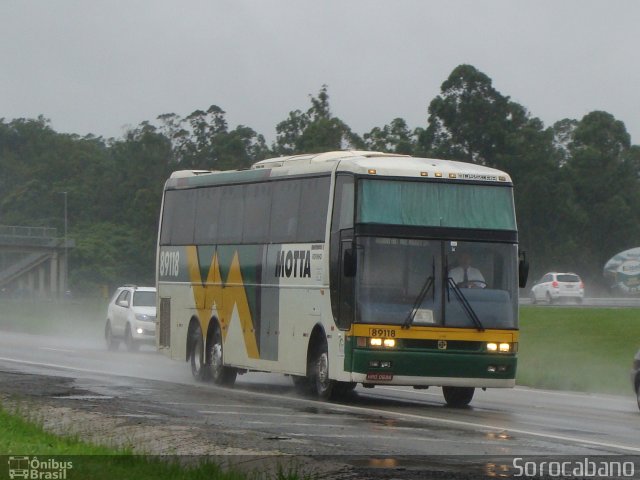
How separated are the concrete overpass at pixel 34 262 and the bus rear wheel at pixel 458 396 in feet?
287

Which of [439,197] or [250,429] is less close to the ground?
[439,197]

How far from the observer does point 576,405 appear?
74.3 feet

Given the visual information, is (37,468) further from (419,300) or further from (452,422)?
(419,300)

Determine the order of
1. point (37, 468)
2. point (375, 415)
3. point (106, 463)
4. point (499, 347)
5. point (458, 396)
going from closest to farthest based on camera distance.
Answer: point (37, 468) < point (106, 463) < point (375, 415) < point (499, 347) < point (458, 396)

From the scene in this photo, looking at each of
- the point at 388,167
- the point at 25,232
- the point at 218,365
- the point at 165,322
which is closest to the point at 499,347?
the point at 388,167

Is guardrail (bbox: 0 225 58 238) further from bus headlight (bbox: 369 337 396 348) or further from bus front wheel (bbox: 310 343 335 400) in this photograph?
bus headlight (bbox: 369 337 396 348)

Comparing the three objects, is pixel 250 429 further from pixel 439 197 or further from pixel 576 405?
pixel 576 405

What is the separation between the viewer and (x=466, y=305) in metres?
20.5

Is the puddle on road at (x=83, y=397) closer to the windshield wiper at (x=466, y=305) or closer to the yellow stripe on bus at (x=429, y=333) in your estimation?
the yellow stripe on bus at (x=429, y=333)

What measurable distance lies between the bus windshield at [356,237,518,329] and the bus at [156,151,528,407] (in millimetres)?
14

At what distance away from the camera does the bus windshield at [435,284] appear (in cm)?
2023

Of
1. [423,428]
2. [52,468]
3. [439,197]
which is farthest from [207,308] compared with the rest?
[52,468]

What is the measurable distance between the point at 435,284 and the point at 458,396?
227 centimetres

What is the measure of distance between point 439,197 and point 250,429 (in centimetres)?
637
